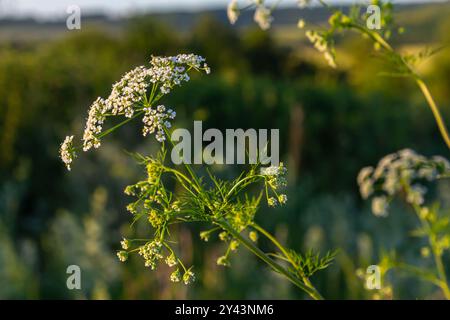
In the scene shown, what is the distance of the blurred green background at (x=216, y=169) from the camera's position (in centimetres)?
550

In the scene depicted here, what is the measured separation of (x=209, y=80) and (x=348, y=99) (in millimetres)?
2708

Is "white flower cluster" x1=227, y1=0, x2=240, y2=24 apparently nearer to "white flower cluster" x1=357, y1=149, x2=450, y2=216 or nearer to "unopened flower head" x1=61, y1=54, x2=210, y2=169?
"unopened flower head" x1=61, y1=54, x2=210, y2=169

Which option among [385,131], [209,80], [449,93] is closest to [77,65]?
[209,80]

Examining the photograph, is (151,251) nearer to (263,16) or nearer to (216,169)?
(263,16)

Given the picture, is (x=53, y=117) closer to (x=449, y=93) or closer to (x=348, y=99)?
(x=348, y=99)

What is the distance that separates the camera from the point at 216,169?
7.57 meters

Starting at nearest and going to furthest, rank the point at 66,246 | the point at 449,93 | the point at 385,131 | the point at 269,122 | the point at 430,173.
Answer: the point at 430,173
the point at 66,246
the point at 269,122
the point at 385,131
the point at 449,93

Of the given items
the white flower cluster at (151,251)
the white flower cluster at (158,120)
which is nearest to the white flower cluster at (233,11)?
the white flower cluster at (158,120)

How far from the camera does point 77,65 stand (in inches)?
401

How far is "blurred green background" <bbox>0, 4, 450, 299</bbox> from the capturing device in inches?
217

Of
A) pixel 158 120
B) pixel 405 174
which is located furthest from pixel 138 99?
pixel 405 174

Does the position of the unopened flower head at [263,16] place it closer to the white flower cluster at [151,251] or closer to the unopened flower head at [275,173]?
the unopened flower head at [275,173]

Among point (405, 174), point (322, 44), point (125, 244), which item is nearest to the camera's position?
point (125, 244)
